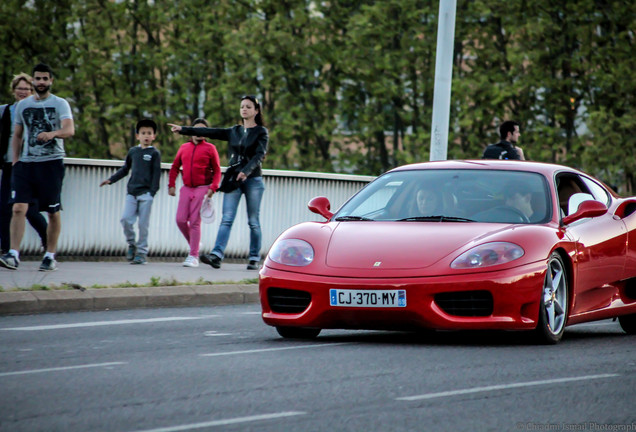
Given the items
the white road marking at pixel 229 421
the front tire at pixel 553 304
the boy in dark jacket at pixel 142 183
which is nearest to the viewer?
the white road marking at pixel 229 421

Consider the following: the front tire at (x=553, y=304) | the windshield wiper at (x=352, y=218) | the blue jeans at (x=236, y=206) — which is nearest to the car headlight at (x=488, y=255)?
the front tire at (x=553, y=304)

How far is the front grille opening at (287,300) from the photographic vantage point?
9.01 m

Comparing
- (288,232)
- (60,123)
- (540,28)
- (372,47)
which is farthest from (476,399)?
(372,47)

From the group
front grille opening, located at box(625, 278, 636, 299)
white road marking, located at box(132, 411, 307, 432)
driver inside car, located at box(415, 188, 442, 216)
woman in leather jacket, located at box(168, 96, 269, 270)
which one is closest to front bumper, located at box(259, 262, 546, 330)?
driver inside car, located at box(415, 188, 442, 216)

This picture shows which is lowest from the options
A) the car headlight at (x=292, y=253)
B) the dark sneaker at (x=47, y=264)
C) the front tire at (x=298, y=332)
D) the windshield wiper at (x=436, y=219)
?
the dark sneaker at (x=47, y=264)

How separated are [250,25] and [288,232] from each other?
979 inches

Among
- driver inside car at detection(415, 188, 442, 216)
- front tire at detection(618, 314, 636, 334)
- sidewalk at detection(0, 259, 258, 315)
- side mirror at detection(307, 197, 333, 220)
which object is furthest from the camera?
sidewalk at detection(0, 259, 258, 315)

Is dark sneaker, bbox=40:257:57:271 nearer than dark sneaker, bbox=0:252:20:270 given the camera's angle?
No

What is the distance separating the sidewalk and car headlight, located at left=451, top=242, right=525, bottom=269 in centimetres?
414

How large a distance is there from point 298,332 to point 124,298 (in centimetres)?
300

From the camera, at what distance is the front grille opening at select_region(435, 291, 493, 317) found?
28.3ft

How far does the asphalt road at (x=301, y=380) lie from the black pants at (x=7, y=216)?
15.1ft

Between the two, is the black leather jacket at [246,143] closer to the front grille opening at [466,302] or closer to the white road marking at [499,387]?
the front grille opening at [466,302]

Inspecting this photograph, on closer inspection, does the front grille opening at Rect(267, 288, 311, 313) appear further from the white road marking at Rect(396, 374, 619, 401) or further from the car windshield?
the white road marking at Rect(396, 374, 619, 401)
